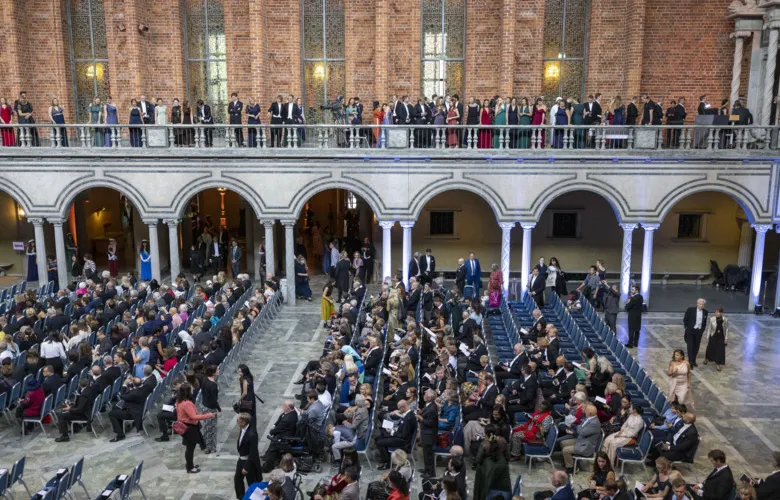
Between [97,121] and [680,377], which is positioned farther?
[97,121]

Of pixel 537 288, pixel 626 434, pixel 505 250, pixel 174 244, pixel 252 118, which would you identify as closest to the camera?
pixel 626 434

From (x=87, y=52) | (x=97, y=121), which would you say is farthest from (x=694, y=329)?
(x=87, y=52)

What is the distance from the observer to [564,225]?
1109 inches

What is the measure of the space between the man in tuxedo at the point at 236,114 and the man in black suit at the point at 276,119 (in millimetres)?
1044

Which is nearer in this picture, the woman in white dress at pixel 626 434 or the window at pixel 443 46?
the woman in white dress at pixel 626 434

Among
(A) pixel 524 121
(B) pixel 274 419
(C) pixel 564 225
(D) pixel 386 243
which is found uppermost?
(A) pixel 524 121

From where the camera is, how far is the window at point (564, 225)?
28094 millimetres

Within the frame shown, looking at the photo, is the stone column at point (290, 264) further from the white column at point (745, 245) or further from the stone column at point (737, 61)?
the white column at point (745, 245)

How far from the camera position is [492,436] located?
36.4 feet

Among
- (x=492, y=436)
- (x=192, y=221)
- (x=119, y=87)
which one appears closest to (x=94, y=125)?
(x=119, y=87)

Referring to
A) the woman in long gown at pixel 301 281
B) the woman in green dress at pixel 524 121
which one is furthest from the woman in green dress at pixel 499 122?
the woman in long gown at pixel 301 281

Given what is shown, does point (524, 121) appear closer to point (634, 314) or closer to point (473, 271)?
point (473, 271)

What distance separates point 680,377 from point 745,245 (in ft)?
47.6

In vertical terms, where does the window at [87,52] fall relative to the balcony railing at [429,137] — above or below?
above
